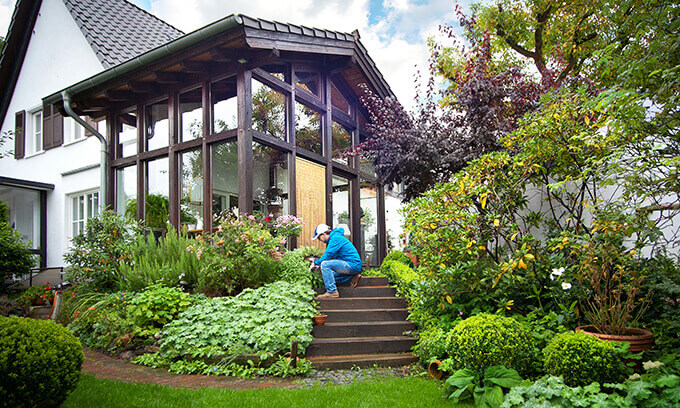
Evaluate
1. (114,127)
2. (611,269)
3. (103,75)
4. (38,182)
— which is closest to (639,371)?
(611,269)

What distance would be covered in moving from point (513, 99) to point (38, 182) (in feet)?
40.9

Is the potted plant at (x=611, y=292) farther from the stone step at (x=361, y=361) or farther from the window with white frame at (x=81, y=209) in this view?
the window with white frame at (x=81, y=209)

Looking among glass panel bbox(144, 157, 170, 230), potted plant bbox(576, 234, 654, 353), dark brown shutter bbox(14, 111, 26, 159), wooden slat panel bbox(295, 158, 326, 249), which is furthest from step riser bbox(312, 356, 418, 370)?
dark brown shutter bbox(14, 111, 26, 159)

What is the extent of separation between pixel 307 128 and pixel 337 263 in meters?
3.90

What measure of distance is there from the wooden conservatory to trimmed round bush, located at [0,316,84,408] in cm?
471

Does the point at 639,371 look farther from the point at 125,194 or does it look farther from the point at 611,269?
the point at 125,194

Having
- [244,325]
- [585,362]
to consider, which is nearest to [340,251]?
[244,325]

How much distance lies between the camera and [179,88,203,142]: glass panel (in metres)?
9.36

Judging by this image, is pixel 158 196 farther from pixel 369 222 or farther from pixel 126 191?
pixel 369 222

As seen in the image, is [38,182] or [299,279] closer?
[299,279]

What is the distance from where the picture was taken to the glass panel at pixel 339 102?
1173 centimetres

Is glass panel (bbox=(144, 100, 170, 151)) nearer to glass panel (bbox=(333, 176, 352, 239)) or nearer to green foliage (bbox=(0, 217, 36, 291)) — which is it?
green foliage (bbox=(0, 217, 36, 291))

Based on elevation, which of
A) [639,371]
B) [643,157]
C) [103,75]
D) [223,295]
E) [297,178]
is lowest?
[639,371]

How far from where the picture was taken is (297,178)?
966cm
